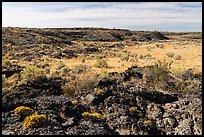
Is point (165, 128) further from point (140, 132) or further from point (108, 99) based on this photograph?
point (108, 99)

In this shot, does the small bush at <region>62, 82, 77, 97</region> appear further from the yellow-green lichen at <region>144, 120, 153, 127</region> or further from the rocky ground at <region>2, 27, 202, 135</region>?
the yellow-green lichen at <region>144, 120, 153, 127</region>

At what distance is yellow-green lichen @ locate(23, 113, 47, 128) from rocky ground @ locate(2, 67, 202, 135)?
0.58 feet

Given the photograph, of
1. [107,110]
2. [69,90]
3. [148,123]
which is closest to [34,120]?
[107,110]

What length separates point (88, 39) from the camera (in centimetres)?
8225

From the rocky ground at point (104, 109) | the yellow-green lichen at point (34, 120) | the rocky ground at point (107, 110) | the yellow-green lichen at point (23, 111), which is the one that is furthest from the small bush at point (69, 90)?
the yellow-green lichen at point (34, 120)

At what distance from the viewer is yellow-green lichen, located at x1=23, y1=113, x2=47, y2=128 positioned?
14539 millimetres

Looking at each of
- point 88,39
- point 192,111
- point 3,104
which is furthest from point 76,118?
point 88,39

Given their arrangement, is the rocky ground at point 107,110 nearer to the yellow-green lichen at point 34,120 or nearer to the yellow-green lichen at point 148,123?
the yellow-green lichen at point 148,123

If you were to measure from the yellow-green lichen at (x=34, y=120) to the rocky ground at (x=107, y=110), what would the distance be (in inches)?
7.0

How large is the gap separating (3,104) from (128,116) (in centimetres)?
630

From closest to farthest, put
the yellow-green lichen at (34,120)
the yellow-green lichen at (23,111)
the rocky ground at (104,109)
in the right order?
1. the yellow-green lichen at (34,120)
2. the rocky ground at (104,109)
3. the yellow-green lichen at (23,111)

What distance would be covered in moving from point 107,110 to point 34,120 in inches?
175

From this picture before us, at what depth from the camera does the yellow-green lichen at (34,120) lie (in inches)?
572

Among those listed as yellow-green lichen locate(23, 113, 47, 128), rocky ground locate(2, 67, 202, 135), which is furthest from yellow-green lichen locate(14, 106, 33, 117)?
yellow-green lichen locate(23, 113, 47, 128)
